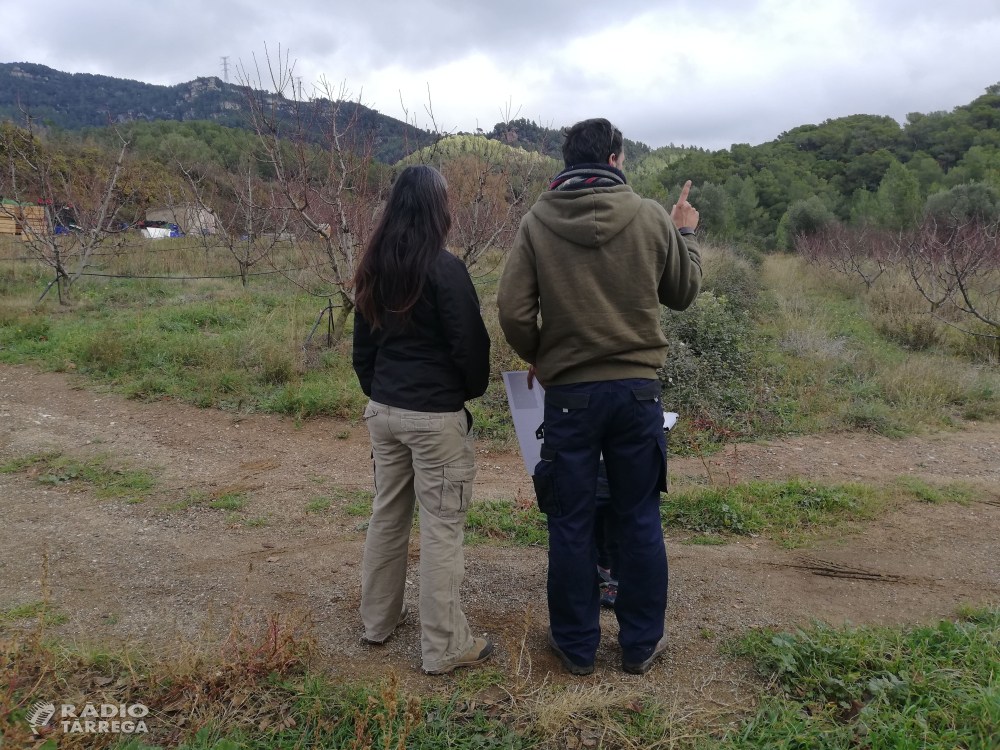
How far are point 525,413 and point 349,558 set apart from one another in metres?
1.49

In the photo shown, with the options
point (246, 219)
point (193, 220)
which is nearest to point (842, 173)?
point (246, 219)

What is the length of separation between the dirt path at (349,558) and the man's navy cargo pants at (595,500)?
21cm

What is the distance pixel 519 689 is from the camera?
2.32 metres

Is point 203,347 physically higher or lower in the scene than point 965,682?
higher

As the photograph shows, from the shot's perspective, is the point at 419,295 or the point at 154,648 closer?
the point at 419,295

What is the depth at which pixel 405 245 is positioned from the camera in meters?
2.39

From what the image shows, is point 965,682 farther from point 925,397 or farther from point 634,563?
point 925,397

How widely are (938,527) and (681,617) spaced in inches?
87.3

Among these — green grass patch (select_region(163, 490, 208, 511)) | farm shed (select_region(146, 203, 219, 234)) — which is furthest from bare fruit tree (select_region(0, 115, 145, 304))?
green grass patch (select_region(163, 490, 208, 511))

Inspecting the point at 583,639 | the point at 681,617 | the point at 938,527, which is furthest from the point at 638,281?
the point at 938,527

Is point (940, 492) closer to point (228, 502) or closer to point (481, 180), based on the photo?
point (228, 502)

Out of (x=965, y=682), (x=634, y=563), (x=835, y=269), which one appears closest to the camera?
(x=965, y=682)

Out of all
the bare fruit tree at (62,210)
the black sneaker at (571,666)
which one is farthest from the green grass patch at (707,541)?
the bare fruit tree at (62,210)

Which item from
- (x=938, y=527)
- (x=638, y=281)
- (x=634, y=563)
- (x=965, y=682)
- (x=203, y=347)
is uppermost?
(x=638, y=281)
